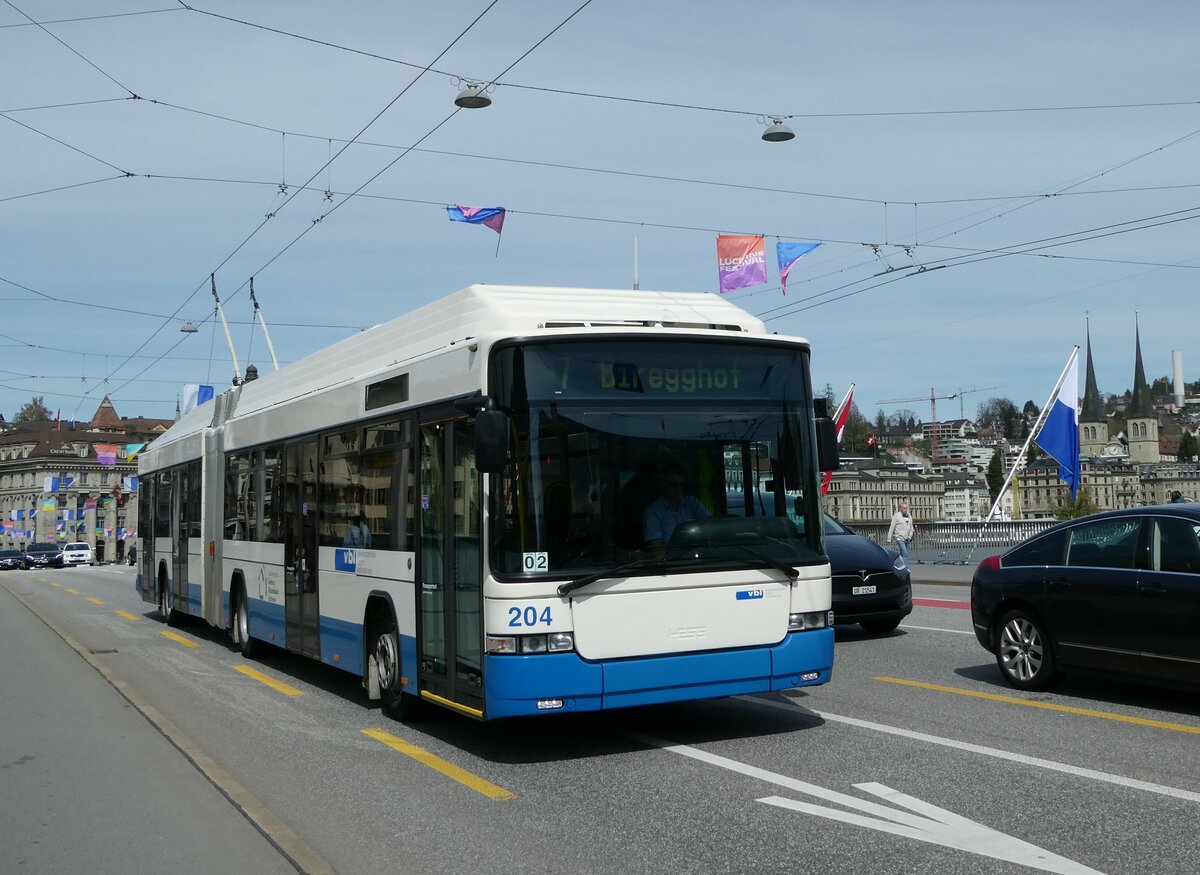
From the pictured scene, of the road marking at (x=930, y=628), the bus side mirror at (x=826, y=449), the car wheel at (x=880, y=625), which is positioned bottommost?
the road marking at (x=930, y=628)

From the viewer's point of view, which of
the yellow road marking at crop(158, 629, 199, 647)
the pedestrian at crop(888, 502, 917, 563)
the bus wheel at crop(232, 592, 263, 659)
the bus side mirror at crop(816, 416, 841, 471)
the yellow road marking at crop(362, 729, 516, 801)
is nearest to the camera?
the yellow road marking at crop(362, 729, 516, 801)

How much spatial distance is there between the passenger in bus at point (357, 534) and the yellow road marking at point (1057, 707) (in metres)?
4.64

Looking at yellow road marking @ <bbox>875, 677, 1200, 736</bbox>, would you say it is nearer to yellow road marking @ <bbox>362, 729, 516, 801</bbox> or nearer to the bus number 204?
the bus number 204

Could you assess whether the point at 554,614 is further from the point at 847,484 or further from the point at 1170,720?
the point at 847,484

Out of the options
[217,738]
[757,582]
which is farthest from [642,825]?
[217,738]

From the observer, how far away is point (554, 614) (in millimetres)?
8078

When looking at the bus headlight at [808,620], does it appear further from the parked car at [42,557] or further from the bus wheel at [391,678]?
the parked car at [42,557]

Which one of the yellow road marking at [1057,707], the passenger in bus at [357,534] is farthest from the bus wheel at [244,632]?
the yellow road marking at [1057,707]

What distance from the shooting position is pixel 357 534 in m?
10.8

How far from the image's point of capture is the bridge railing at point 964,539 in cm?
3050

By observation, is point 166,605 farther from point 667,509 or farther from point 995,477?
point 995,477

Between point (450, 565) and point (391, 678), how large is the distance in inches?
70.4

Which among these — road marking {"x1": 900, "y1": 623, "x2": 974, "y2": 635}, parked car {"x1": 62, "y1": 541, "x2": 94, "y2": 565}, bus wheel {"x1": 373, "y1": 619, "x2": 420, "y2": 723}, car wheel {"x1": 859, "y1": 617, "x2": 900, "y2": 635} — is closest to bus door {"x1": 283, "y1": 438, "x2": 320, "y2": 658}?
bus wheel {"x1": 373, "y1": 619, "x2": 420, "y2": 723}

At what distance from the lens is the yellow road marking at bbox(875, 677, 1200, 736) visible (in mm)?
8922
